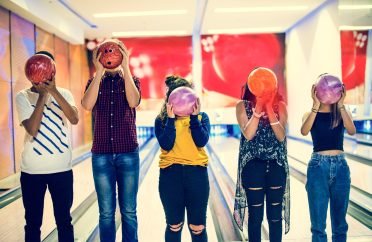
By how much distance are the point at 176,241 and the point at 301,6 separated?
611 cm

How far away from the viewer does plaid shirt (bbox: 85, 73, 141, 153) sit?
1.93 metres

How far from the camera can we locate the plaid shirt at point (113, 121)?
6.34ft

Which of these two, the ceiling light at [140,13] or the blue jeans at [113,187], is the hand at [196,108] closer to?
the blue jeans at [113,187]

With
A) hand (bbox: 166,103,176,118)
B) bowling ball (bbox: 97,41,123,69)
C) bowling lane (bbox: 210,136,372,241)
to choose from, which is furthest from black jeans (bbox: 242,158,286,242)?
bowling ball (bbox: 97,41,123,69)

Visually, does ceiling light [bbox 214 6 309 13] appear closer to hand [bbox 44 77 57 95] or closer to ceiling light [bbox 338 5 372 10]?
ceiling light [bbox 338 5 372 10]

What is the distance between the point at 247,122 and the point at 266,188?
1.23 ft

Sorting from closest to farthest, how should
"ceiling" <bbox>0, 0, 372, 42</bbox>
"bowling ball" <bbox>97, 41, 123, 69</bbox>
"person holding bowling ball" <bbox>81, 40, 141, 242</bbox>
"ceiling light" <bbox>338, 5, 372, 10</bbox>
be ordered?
"bowling ball" <bbox>97, 41, 123, 69</bbox>, "person holding bowling ball" <bbox>81, 40, 141, 242</bbox>, "ceiling light" <bbox>338, 5, 372, 10</bbox>, "ceiling" <bbox>0, 0, 372, 42</bbox>

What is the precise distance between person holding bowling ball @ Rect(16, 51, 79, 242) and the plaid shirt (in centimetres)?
15

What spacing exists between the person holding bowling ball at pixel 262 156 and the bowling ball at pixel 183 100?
12.9 inches

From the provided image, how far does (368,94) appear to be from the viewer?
6.21 metres

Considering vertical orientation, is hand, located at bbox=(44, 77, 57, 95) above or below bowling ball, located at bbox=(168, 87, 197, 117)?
above

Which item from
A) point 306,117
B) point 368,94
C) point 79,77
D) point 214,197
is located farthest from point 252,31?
point 306,117

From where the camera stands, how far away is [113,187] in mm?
1971

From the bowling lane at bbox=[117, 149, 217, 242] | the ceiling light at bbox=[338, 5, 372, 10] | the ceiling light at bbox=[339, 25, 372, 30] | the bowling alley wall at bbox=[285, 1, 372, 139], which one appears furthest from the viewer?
the bowling alley wall at bbox=[285, 1, 372, 139]
